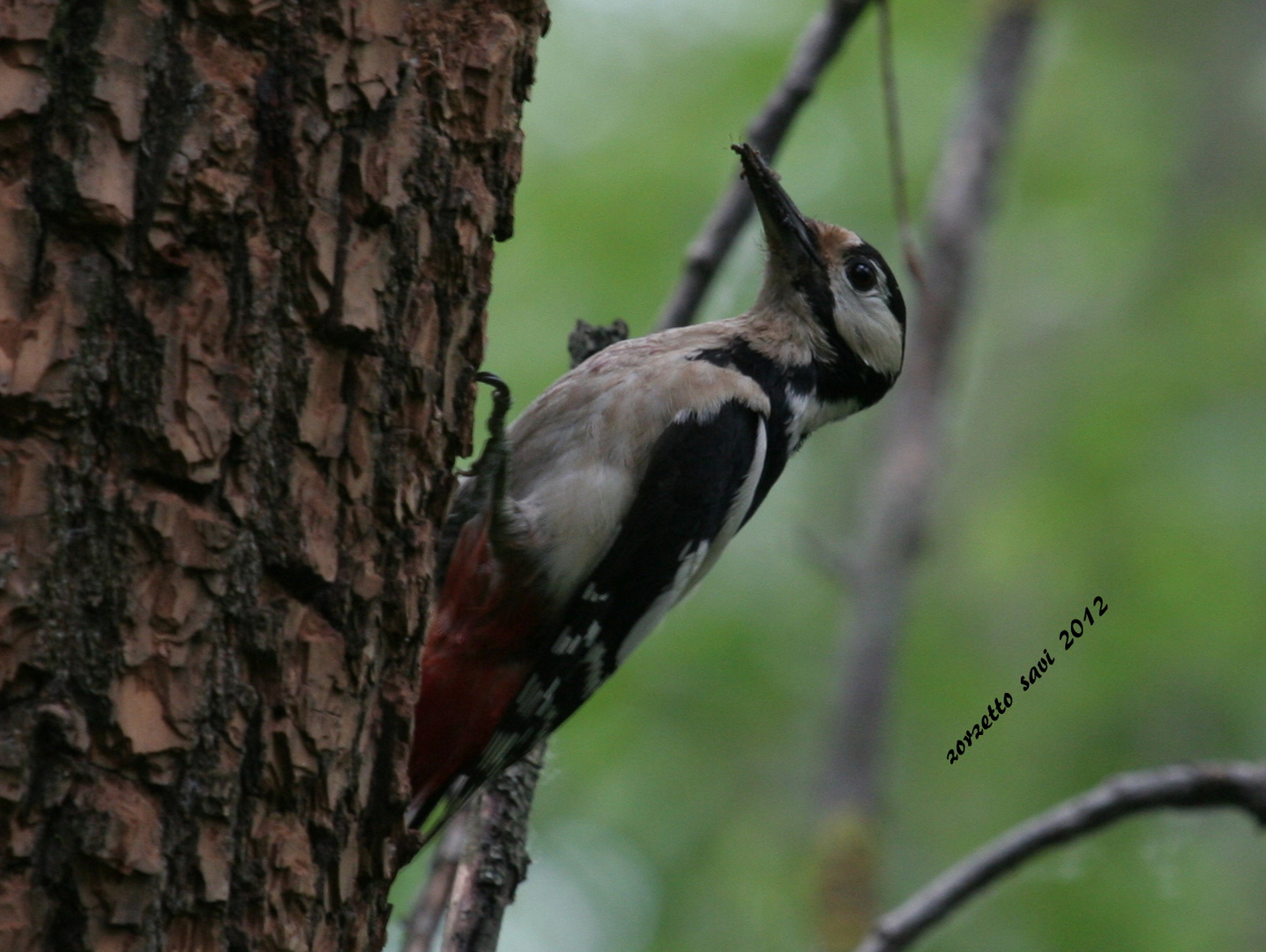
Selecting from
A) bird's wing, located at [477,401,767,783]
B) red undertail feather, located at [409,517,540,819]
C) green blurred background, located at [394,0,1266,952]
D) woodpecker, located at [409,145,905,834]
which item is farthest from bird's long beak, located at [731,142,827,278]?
green blurred background, located at [394,0,1266,952]

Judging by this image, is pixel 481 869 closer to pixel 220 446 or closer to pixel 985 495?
pixel 220 446

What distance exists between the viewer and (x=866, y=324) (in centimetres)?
417

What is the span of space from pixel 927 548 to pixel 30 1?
17.2 ft

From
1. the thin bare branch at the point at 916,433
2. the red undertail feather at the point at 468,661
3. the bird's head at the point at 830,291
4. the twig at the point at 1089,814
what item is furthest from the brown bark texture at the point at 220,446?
the thin bare branch at the point at 916,433

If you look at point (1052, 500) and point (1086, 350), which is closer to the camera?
point (1052, 500)

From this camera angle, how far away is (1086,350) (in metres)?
9.05

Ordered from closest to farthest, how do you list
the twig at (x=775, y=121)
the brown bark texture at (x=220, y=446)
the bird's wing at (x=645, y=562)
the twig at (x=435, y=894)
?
the brown bark texture at (x=220, y=446), the twig at (x=435, y=894), the bird's wing at (x=645, y=562), the twig at (x=775, y=121)

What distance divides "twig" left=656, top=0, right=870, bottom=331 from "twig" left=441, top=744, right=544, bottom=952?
1.32 meters

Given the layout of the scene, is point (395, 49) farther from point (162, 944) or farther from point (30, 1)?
point (162, 944)

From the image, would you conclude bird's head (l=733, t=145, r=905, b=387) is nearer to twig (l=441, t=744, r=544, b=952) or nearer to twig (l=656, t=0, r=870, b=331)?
twig (l=656, t=0, r=870, b=331)

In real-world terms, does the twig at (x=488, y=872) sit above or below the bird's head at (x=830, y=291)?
below

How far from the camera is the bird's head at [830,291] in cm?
408

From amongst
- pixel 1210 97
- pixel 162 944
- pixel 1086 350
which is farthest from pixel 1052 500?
pixel 162 944

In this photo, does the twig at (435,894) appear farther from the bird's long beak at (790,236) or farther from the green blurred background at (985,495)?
the green blurred background at (985,495)
